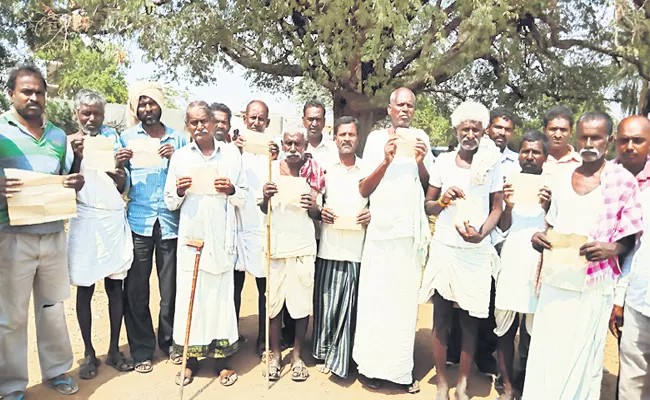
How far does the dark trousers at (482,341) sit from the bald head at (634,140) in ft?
5.20

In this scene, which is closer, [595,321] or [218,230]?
[595,321]

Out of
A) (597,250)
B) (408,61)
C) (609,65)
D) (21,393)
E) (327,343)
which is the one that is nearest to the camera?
(597,250)

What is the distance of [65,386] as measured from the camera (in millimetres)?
3566

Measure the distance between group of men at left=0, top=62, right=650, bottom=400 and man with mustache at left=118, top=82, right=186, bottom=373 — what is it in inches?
0.6

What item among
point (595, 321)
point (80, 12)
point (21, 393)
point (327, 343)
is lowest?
point (21, 393)

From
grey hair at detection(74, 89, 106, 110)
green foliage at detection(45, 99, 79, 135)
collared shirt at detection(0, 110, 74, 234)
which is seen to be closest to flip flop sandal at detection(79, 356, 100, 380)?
collared shirt at detection(0, 110, 74, 234)

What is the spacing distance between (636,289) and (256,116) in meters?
2.89

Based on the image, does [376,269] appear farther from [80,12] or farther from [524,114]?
[524,114]

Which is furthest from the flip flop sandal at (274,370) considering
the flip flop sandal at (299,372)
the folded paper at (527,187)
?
the folded paper at (527,187)

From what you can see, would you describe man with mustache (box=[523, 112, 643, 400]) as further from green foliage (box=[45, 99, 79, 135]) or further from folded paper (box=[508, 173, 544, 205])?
green foliage (box=[45, 99, 79, 135])

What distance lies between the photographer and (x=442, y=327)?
11.8 ft

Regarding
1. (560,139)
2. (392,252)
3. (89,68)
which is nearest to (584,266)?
(560,139)

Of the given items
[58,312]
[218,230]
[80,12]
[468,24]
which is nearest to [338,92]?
[468,24]

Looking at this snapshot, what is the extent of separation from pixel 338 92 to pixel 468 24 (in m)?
2.61
